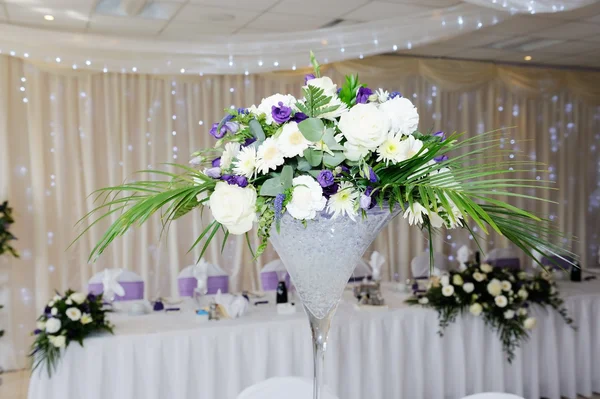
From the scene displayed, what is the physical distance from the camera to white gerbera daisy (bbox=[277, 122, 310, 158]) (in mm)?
1226

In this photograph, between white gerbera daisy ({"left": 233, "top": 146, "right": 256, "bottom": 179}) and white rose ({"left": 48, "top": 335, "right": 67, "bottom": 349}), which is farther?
white rose ({"left": 48, "top": 335, "right": 67, "bottom": 349})

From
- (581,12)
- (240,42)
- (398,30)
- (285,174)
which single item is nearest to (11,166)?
(240,42)

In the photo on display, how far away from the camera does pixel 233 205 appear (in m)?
1.21

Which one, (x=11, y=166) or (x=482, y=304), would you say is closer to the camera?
(x=482, y=304)

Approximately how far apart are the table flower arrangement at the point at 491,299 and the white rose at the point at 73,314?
2.14 metres

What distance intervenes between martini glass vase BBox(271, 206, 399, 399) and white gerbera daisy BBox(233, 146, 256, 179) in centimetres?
13

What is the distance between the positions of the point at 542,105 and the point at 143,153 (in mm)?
5273

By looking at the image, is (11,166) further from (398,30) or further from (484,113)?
(484,113)

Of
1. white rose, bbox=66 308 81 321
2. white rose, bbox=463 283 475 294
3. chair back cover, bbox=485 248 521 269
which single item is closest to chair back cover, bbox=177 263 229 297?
white rose, bbox=66 308 81 321

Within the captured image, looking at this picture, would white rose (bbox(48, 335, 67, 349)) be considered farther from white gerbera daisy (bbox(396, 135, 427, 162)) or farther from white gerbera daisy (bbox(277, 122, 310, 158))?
white gerbera daisy (bbox(396, 135, 427, 162))

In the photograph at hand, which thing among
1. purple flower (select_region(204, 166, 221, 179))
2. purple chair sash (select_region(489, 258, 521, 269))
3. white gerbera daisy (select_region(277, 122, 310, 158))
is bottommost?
purple chair sash (select_region(489, 258, 521, 269))

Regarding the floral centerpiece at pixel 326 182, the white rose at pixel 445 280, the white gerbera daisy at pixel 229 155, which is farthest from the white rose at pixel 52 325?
the white rose at pixel 445 280

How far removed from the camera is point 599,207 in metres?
7.95

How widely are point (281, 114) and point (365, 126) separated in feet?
0.63
